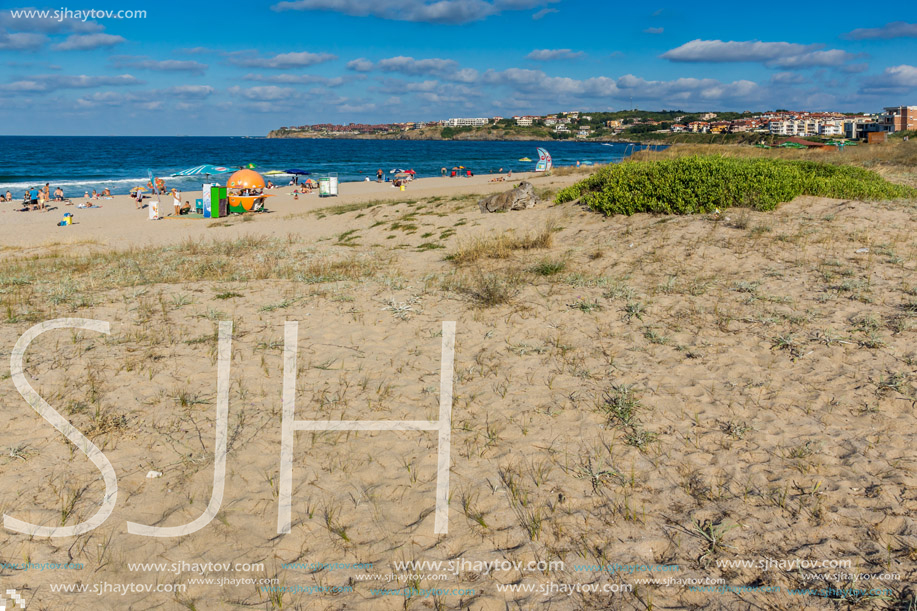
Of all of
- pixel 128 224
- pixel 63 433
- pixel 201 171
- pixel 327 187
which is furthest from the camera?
pixel 327 187

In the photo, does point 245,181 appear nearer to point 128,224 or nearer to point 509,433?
point 128,224

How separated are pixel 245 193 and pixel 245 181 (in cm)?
58

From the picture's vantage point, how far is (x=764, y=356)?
5371mm

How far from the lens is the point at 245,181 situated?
25922 mm

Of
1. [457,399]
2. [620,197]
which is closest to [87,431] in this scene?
[457,399]

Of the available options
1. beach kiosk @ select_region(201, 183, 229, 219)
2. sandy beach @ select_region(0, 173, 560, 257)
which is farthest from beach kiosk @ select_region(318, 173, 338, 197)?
beach kiosk @ select_region(201, 183, 229, 219)

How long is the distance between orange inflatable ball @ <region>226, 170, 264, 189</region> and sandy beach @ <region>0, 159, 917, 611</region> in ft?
59.6

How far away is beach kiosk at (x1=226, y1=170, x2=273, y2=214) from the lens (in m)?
24.5

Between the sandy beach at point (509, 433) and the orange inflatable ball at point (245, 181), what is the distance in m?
18.2

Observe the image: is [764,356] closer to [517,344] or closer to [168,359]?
[517,344]

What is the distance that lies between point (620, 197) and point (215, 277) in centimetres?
833

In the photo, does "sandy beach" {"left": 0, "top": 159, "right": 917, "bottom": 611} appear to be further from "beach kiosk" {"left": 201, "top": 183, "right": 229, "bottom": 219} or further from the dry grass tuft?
"beach kiosk" {"left": 201, "top": 183, "right": 229, "bottom": 219}

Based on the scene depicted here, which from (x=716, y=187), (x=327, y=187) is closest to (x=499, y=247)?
(x=716, y=187)

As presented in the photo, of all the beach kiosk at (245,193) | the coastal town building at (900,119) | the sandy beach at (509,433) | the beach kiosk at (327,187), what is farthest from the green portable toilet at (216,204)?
the coastal town building at (900,119)
